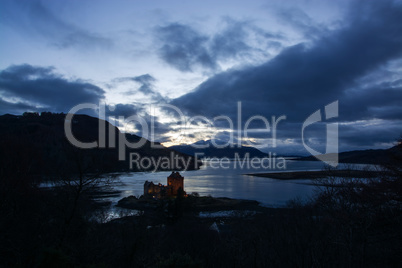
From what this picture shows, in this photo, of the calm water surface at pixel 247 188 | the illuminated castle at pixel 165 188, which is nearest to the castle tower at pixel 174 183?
the illuminated castle at pixel 165 188

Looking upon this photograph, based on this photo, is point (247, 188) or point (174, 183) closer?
point (174, 183)

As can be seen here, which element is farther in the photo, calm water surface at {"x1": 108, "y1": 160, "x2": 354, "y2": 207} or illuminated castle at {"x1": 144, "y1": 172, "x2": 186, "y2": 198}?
calm water surface at {"x1": 108, "y1": 160, "x2": 354, "y2": 207}

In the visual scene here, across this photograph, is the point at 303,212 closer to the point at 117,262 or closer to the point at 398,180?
the point at 398,180

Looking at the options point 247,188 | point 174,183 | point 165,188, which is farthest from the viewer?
point 247,188

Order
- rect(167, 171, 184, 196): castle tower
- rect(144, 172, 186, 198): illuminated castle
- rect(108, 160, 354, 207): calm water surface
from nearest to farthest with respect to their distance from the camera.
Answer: rect(144, 172, 186, 198): illuminated castle < rect(108, 160, 354, 207): calm water surface < rect(167, 171, 184, 196): castle tower

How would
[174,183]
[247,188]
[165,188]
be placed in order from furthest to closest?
[247,188], [174,183], [165,188]

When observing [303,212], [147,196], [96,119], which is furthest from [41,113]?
[303,212]

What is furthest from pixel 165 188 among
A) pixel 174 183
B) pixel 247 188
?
pixel 247 188

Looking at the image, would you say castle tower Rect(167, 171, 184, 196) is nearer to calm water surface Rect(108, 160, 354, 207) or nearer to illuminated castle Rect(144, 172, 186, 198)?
illuminated castle Rect(144, 172, 186, 198)

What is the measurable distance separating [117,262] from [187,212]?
2024 centimetres

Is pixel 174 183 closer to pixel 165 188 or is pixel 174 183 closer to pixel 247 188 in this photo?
pixel 165 188

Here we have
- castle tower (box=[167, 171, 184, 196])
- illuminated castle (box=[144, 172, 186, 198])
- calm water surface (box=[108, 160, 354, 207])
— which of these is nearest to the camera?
illuminated castle (box=[144, 172, 186, 198])

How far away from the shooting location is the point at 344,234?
859 centimetres

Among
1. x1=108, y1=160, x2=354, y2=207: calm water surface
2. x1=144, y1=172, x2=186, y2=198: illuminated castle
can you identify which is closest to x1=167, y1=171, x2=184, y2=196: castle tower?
x1=144, y1=172, x2=186, y2=198: illuminated castle
